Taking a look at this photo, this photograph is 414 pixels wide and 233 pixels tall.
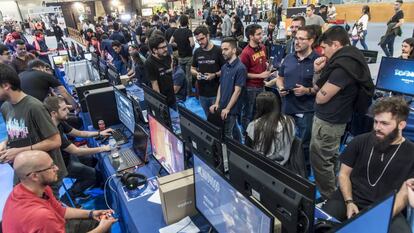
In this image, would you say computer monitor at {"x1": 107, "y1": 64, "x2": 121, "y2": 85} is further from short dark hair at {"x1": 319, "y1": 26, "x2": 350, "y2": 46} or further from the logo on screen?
the logo on screen

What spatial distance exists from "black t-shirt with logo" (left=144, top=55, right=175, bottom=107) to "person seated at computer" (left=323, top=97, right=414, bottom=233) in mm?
2268

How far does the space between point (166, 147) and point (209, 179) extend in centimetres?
80

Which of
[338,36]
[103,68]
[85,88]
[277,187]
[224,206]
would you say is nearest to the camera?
[277,187]

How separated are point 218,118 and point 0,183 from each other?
128 inches

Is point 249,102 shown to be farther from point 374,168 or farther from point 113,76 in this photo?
point 374,168

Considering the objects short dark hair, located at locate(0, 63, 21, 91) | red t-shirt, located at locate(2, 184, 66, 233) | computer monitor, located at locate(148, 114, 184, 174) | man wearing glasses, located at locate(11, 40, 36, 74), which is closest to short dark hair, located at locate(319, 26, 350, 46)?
computer monitor, located at locate(148, 114, 184, 174)

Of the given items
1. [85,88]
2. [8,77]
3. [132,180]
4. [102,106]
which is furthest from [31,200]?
[85,88]

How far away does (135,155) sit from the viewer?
2.90 metres

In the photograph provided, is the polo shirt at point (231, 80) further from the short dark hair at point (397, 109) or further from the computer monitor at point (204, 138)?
the short dark hair at point (397, 109)

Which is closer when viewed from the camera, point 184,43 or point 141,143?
point 141,143

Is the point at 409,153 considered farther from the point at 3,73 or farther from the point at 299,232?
the point at 3,73

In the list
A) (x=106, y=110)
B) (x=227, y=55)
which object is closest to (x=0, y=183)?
(x=106, y=110)

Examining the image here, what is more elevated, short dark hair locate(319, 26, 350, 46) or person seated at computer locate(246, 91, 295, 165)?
short dark hair locate(319, 26, 350, 46)

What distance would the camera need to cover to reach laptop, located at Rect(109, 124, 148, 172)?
8.77 ft
